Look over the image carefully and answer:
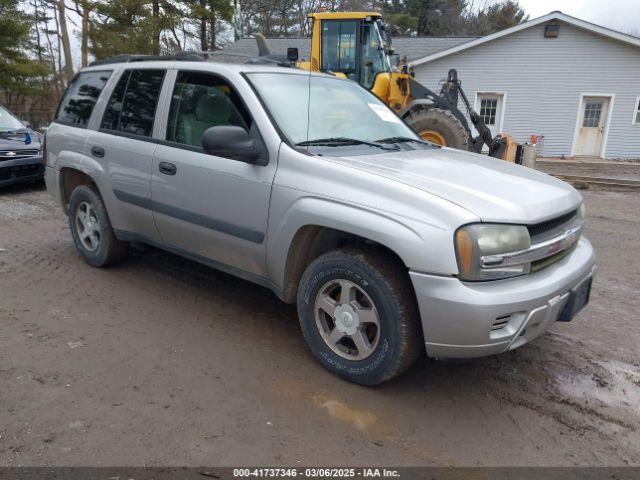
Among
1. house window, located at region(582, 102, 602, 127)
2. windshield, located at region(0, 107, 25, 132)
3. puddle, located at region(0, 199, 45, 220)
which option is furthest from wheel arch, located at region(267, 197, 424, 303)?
house window, located at region(582, 102, 602, 127)

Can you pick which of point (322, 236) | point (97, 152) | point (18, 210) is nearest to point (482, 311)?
point (322, 236)

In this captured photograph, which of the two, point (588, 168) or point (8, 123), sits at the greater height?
point (8, 123)

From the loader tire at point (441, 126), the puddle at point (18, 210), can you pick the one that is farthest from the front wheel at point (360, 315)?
the loader tire at point (441, 126)

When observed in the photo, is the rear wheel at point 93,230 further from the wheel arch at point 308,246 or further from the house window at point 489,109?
the house window at point 489,109

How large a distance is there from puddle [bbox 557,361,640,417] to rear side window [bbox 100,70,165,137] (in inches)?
139

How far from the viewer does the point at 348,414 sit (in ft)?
9.52

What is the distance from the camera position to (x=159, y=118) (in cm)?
409

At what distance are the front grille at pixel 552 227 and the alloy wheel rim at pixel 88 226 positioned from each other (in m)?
3.80

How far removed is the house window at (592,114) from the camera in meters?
18.2

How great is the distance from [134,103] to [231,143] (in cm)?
163

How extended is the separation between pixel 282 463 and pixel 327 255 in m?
1.20

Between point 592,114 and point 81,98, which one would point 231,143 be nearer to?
point 81,98

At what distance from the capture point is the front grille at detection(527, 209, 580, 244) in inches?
112

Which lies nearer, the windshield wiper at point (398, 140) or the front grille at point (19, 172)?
the windshield wiper at point (398, 140)
